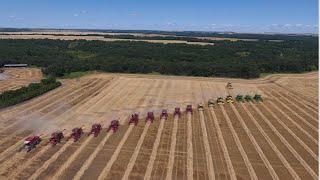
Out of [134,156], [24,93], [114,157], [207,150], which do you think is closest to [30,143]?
[114,157]

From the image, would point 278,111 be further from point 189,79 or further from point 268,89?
point 189,79

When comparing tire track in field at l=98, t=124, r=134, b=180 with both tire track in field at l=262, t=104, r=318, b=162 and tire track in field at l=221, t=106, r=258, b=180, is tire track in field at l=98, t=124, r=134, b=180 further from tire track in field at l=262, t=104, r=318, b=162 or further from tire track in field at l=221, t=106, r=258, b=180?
tire track in field at l=262, t=104, r=318, b=162

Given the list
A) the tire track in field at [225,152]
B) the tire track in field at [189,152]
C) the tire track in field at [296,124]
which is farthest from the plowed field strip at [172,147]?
the tire track in field at [296,124]

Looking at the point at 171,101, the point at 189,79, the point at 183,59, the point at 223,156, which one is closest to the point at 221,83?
the point at 189,79

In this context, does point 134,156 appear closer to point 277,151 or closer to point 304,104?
point 277,151

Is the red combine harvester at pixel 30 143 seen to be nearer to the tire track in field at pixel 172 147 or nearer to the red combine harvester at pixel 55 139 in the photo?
the red combine harvester at pixel 55 139
